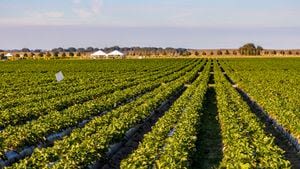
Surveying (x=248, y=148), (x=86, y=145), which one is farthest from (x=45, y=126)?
(x=248, y=148)

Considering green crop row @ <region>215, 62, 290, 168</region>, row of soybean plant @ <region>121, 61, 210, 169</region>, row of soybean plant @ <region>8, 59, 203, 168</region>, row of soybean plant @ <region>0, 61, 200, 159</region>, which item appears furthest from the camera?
row of soybean plant @ <region>0, 61, 200, 159</region>

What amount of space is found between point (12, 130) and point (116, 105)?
393 inches

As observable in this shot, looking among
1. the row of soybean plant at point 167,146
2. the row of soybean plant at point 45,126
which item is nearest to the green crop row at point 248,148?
the row of soybean plant at point 167,146

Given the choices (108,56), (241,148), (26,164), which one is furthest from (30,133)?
(108,56)

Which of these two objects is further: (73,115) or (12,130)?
(73,115)

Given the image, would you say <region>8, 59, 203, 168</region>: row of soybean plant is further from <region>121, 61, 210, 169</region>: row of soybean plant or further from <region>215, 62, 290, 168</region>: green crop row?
<region>215, 62, 290, 168</region>: green crop row

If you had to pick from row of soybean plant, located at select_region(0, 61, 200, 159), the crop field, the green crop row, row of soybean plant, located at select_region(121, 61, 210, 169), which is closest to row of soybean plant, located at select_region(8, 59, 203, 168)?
the crop field

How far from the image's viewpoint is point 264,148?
38.9 ft

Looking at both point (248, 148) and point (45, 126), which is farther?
point (45, 126)

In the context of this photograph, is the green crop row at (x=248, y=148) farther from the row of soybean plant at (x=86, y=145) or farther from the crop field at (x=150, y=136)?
the row of soybean plant at (x=86, y=145)

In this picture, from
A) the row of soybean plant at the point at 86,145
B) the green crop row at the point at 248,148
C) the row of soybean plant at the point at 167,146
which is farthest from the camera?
the row of soybean plant at the point at 86,145

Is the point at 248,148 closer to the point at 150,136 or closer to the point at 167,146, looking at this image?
the point at 167,146

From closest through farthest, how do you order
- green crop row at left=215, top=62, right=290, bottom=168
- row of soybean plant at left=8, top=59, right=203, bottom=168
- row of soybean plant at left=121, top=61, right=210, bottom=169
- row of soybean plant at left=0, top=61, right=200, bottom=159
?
green crop row at left=215, top=62, right=290, bottom=168, row of soybean plant at left=121, top=61, right=210, bottom=169, row of soybean plant at left=8, top=59, right=203, bottom=168, row of soybean plant at left=0, top=61, right=200, bottom=159

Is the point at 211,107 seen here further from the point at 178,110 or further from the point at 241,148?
the point at 241,148
